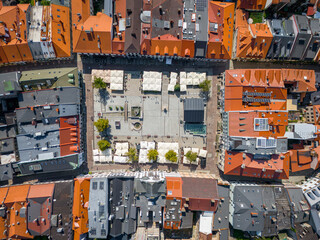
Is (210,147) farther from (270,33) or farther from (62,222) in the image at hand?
(62,222)

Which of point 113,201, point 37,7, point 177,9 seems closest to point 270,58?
point 177,9

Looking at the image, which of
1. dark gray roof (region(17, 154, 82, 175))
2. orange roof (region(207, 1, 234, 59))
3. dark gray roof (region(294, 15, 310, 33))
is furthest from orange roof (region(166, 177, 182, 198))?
dark gray roof (region(294, 15, 310, 33))

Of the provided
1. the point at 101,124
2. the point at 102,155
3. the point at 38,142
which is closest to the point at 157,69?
the point at 101,124

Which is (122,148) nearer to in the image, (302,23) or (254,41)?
(254,41)

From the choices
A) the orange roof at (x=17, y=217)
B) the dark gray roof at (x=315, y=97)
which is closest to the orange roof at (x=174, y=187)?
the orange roof at (x=17, y=217)

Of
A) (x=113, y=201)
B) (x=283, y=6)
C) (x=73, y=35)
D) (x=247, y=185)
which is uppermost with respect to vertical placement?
(x=283, y=6)

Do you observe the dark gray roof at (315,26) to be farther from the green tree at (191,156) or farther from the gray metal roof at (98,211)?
the gray metal roof at (98,211)
